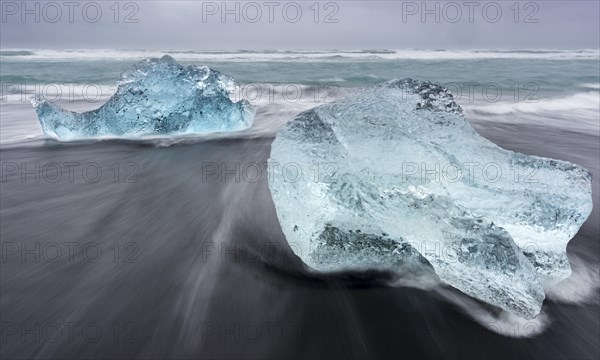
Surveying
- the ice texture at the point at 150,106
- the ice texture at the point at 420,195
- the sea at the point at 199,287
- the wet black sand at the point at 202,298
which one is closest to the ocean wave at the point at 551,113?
the sea at the point at 199,287

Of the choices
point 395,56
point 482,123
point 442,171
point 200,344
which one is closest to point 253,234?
point 200,344

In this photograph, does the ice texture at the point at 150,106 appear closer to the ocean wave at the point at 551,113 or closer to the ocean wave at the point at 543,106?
the ocean wave at the point at 551,113

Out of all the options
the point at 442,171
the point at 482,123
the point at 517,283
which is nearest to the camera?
the point at 517,283

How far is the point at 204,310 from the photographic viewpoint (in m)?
2.33

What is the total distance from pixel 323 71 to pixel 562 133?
16.3 m

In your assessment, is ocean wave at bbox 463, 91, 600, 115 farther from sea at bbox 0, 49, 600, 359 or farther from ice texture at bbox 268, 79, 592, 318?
ice texture at bbox 268, 79, 592, 318

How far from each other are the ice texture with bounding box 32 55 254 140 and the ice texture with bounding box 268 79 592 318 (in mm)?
4643

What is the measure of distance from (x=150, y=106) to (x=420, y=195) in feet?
19.1

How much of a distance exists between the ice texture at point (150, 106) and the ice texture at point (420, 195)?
4643mm

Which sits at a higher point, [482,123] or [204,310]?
[482,123]

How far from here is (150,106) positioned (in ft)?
21.4

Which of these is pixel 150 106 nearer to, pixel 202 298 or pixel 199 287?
pixel 199 287

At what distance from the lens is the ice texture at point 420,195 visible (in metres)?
2.12

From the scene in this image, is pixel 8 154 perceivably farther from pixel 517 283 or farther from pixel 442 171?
pixel 517 283
